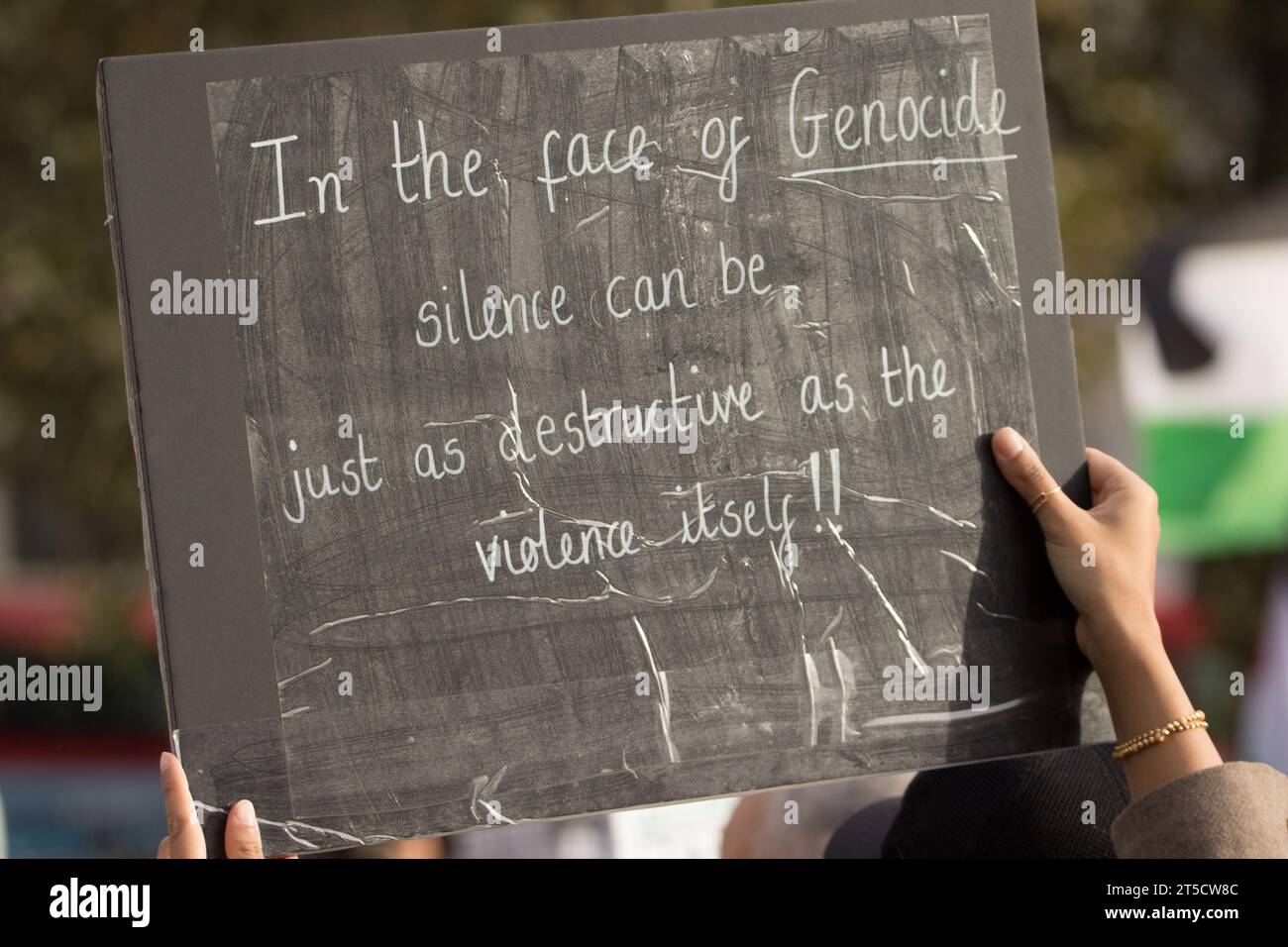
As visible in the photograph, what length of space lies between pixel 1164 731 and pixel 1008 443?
46cm

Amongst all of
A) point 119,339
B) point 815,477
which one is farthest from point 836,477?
point 119,339

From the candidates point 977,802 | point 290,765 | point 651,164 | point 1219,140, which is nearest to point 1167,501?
point 1219,140

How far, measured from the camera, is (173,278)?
169 centimetres

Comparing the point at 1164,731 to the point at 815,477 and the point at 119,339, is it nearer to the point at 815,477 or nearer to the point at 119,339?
the point at 815,477

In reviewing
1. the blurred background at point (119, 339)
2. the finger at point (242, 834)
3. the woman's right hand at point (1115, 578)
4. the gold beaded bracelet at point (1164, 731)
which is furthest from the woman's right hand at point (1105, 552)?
the blurred background at point (119, 339)

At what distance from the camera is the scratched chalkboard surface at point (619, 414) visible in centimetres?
173

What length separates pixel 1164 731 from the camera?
172cm

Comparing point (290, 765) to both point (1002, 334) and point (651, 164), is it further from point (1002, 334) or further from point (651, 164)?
point (1002, 334)

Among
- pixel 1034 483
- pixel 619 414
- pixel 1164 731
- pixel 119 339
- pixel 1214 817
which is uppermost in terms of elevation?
pixel 119 339

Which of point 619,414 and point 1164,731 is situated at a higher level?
point 619,414

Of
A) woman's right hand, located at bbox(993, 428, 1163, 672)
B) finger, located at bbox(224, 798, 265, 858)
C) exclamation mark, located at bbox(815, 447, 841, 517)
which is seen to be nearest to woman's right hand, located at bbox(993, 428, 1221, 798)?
woman's right hand, located at bbox(993, 428, 1163, 672)

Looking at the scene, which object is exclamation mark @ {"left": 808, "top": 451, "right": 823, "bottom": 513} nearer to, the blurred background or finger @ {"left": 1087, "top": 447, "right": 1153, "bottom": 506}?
finger @ {"left": 1087, "top": 447, "right": 1153, "bottom": 506}
